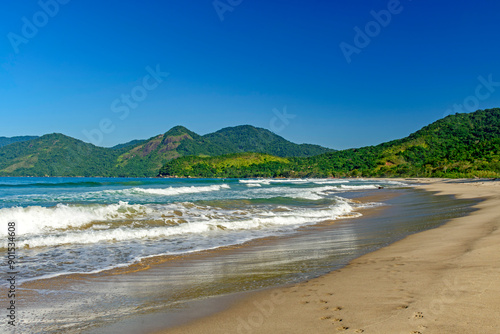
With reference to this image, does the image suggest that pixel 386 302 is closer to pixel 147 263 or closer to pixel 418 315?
pixel 418 315

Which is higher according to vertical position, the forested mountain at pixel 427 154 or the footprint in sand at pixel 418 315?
the forested mountain at pixel 427 154

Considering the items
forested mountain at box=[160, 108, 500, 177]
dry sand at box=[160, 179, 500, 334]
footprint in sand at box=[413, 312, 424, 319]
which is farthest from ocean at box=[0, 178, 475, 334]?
forested mountain at box=[160, 108, 500, 177]

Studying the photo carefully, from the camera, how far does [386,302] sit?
14.4 ft

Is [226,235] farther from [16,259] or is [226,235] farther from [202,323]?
[202,323]

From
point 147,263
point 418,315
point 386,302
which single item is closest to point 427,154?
point 147,263

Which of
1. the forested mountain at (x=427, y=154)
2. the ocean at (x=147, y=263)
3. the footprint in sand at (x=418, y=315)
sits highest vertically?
the forested mountain at (x=427, y=154)

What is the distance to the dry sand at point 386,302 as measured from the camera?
3.64 meters

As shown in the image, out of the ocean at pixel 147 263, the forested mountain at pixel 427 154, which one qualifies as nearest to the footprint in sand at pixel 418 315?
the ocean at pixel 147 263

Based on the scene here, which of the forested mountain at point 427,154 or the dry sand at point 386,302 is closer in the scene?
the dry sand at point 386,302

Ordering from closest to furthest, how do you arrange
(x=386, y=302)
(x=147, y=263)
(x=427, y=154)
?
(x=386, y=302)
(x=147, y=263)
(x=427, y=154)

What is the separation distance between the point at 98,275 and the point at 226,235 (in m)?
6.00

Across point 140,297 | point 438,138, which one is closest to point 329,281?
point 140,297

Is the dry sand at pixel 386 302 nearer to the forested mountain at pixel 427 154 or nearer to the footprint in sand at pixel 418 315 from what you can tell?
the footprint in sand at pixel 418 315

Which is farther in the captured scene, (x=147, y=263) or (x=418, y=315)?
(x=147, y=263)
